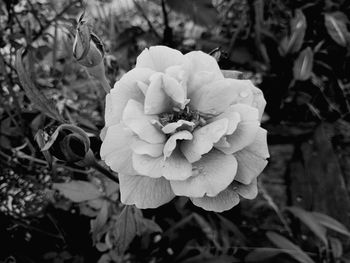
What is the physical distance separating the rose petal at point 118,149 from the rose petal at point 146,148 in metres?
0.01

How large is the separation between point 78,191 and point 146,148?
1.11 feet

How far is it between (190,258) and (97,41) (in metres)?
0.52

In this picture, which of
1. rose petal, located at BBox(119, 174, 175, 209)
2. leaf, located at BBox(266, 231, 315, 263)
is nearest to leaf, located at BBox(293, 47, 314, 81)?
leaf, located at BBox(266, 231, 315, 263)

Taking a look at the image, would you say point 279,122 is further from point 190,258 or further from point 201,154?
point 201,154

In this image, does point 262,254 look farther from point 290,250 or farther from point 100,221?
point 100,221

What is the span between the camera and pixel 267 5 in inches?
39.8

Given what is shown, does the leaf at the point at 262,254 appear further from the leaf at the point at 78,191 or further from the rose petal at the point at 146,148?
the rose petal at the point at 146,148

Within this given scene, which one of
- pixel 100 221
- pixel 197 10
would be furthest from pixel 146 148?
pixel 197 10

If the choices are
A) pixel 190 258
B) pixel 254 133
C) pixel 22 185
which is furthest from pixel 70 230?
pixel 254 133

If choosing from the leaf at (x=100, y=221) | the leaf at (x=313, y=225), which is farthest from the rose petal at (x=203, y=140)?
the leaf at (x=313, y=225)

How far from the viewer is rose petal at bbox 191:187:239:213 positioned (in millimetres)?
433

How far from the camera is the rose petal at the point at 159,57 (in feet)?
1.50

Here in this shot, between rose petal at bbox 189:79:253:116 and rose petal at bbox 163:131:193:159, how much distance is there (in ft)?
0.15

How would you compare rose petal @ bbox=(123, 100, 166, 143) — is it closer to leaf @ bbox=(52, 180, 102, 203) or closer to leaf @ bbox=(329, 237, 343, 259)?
leaf @ bbox=(52, 180, 102, 203)
